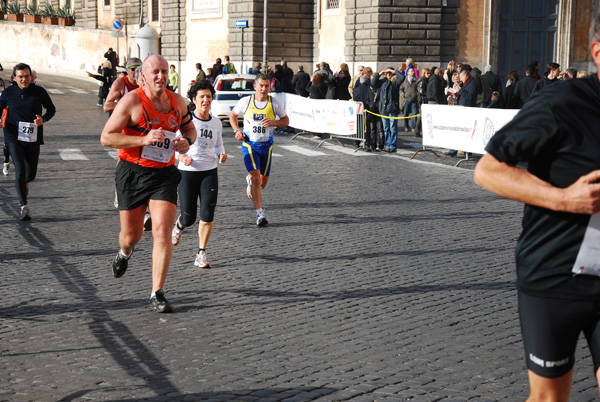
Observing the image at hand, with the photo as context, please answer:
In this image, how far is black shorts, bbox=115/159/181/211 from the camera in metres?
6.89

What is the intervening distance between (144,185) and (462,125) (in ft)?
38.4

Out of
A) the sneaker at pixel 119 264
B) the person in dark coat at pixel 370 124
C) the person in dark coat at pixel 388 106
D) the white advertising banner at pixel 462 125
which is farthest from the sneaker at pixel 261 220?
the person in dark coat at pixel 370 124

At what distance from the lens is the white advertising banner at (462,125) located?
54.7 feet

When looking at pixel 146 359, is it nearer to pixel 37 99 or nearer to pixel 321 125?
pixel 37 99

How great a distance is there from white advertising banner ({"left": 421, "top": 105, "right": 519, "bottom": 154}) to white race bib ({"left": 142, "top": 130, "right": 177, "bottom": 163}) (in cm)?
1023

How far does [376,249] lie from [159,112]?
325 centimetres

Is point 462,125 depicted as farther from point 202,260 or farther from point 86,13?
point 86,13

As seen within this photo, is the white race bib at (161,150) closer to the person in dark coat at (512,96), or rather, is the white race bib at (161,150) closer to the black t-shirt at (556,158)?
the black t-shirt at (556,158)

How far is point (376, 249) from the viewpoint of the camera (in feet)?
30.6

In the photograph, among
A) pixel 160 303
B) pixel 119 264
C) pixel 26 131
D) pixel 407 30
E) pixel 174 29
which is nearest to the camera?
pixel 160 303

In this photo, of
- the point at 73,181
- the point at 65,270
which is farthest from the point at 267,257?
the point at 73,181

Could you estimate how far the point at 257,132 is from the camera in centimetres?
1094

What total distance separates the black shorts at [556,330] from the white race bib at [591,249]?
0.41ft

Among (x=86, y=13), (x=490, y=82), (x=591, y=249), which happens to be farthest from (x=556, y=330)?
(x=86, y=13)
